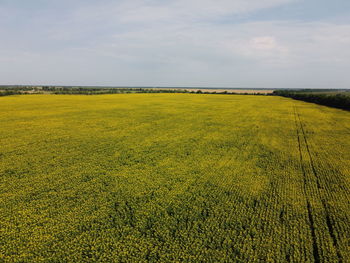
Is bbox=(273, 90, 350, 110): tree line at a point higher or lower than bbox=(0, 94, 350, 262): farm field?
higher

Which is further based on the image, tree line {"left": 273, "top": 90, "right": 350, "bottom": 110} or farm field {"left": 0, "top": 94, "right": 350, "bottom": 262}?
tree line {"left": 273, "top": 90, "right": 350, "bottom": 110}

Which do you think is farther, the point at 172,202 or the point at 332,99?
the point at 332,99

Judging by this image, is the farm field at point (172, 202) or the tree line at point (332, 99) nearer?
the farm field at point (172, 202)

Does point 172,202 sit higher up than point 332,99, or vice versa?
point 332,99

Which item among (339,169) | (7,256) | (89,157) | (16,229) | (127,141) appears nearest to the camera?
(7,256)

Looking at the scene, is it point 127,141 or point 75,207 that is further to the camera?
point 127,141

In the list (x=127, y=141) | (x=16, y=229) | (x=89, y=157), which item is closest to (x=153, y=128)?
(x=127, y=141)

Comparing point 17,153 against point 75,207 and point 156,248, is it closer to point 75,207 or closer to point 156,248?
point 75,207

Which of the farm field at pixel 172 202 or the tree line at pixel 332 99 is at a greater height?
the tree line at pixel 332 99
